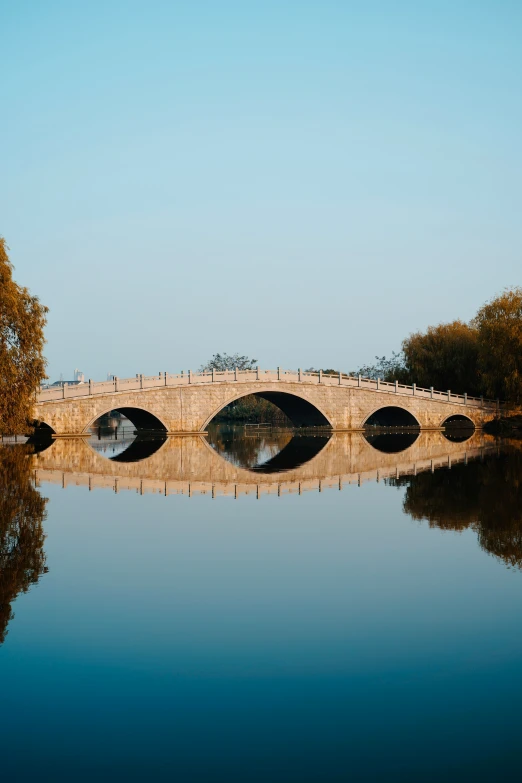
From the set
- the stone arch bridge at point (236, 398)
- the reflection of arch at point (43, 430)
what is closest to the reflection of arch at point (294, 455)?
the stone arch bridge at point (236, 398)

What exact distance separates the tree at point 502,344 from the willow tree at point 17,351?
75.8 feet

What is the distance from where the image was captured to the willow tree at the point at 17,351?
20938 millimetres

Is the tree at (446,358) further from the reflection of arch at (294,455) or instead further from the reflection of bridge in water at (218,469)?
the reflection of bridge in water at (218,469)

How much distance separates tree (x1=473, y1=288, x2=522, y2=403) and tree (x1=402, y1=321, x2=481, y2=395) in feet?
8.98

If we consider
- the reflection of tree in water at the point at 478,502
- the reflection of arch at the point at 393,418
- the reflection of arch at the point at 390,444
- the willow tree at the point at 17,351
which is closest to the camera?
the reflection of tree in water at the point at 478,502

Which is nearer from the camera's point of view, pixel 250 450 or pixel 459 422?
pixel 250 450

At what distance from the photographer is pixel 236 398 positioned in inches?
1387

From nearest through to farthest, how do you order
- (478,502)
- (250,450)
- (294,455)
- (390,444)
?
1. (478,502)
2. (294,455)
3. (250,450)
4. (390,444)

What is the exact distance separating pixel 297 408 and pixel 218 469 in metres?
21.8

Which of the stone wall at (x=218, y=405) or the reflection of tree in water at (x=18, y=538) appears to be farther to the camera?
the stone wall at (x=218, y=405)

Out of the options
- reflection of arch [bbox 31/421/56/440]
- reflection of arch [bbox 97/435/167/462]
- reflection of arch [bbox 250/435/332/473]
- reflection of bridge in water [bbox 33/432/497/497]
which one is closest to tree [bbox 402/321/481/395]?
reflection of arch [bbox 250/435/332/473]

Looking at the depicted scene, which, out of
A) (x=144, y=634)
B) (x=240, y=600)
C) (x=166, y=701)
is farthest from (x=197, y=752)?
(x=240, y=600)

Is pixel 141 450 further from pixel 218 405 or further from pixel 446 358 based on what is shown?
pixel 446 358

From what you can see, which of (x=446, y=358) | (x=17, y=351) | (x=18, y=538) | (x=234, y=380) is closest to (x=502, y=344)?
(x=446, y=358)
